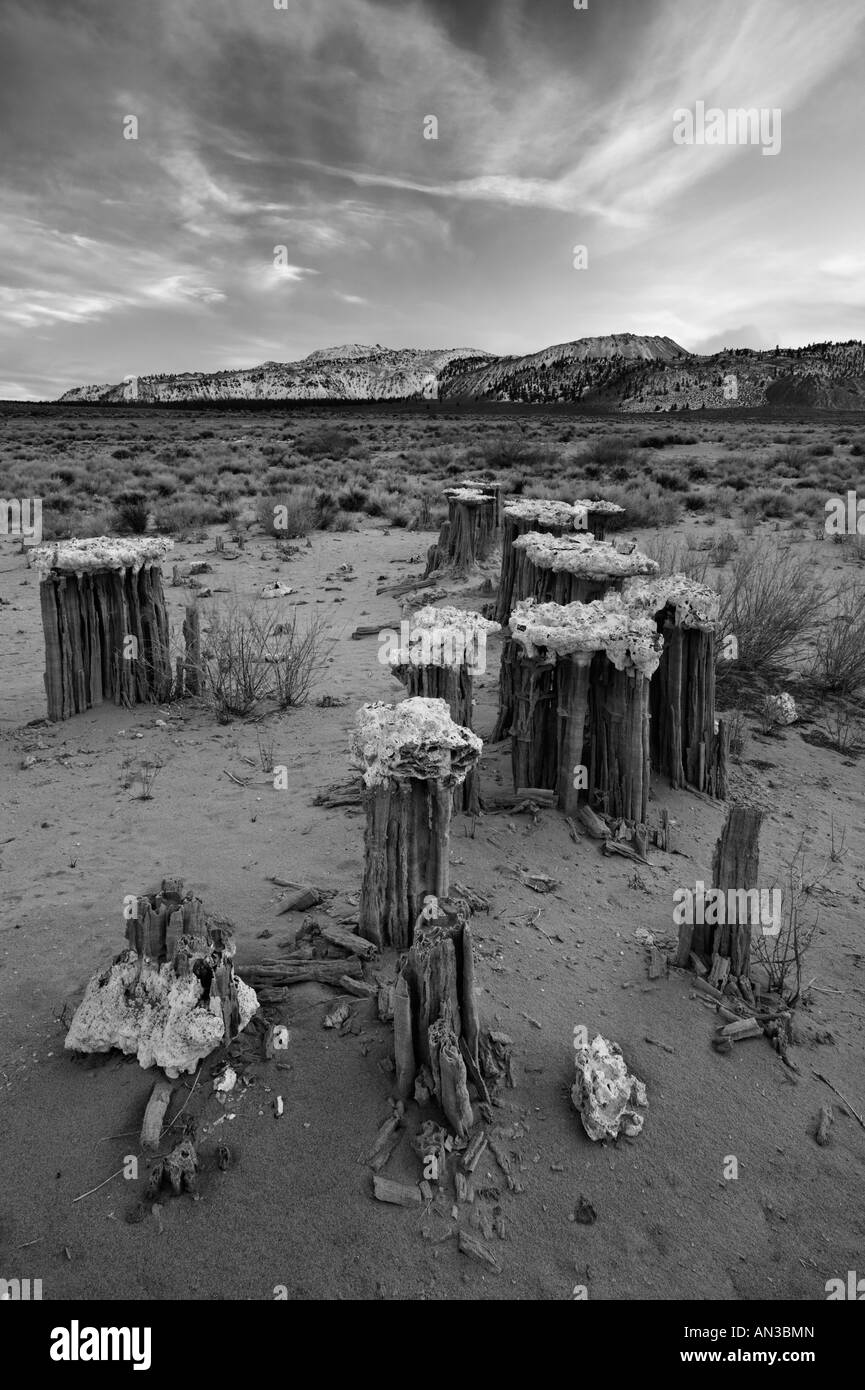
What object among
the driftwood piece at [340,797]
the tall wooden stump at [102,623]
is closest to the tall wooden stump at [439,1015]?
the driftwood piece at [340,797]

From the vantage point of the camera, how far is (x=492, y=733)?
18.3ft

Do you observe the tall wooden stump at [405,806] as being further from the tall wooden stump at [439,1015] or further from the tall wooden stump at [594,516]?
the tall wooden stump at [594,516]

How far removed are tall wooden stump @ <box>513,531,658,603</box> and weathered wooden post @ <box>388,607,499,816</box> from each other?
1.43 m

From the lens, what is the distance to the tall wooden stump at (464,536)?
420 inches

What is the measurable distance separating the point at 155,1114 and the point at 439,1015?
0.96 metres

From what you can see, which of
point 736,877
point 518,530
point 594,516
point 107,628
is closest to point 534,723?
point 736,877

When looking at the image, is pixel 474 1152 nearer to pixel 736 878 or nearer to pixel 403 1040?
pixel 403 1040

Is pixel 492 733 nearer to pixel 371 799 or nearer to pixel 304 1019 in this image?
pixel 371 799

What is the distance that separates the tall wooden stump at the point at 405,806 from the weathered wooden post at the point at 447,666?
Answer: 2.83ft

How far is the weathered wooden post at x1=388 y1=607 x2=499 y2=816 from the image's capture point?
13.6ft

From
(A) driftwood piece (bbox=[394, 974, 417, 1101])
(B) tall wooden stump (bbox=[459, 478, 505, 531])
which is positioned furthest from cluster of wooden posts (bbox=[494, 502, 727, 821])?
(B) tall wooden stump (bbox=[459, 478, 505, 531])

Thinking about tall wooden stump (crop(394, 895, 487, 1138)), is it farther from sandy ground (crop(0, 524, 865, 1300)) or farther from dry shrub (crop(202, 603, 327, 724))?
dry shrub (crop(202, 603, 327, 724))

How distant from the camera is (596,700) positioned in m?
4.41
